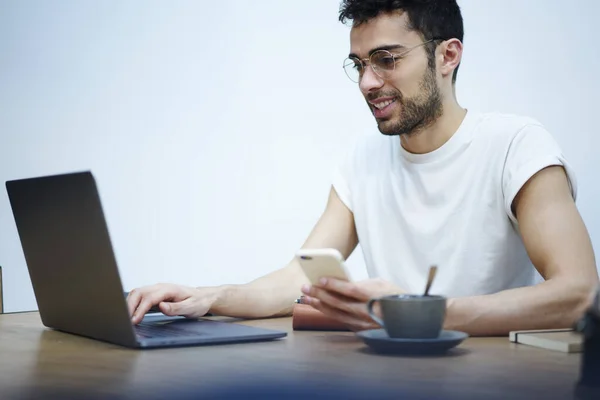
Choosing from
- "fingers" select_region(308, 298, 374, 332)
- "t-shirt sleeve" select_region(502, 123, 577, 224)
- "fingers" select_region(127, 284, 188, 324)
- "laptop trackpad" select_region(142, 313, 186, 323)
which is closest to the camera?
"fingers" select_region(308, 298, 374, 332)

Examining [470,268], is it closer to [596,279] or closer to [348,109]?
[596,279]

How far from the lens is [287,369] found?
1.06 meters

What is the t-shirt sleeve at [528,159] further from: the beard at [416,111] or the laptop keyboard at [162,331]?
the laptop keyboard at [162,331]

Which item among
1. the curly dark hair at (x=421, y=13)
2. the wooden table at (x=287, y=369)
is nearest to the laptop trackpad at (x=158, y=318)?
the wooden table at (x=287, y=369)

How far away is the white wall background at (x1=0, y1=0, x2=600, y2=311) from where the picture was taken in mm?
2848

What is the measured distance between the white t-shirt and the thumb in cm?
58

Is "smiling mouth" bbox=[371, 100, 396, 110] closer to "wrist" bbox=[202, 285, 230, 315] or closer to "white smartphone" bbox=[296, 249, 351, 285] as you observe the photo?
"wrist" bbox=[202, 285, 230, 315]

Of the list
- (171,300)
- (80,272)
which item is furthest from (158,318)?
(80,272)

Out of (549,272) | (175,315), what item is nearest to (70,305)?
(175,315)

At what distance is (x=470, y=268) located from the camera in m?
1.88

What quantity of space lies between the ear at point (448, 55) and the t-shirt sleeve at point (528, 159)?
265 millimetres

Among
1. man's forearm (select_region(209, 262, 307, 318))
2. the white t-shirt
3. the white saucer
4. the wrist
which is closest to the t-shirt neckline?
the white t-shirt

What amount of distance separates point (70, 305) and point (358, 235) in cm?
88

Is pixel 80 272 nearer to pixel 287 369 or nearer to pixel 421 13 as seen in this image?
pixel 287 369
